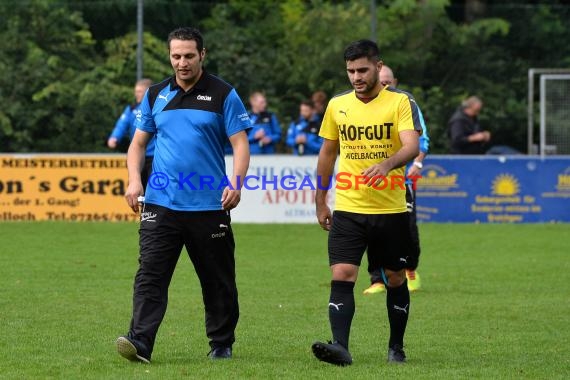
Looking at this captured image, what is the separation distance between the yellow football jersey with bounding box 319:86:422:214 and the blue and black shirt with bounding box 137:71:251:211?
2.02 feet

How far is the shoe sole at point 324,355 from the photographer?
7418 millimetres

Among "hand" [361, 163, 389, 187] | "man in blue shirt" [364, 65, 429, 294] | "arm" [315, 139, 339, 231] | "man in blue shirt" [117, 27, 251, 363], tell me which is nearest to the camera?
"hand" [361, 163, 389, 187]

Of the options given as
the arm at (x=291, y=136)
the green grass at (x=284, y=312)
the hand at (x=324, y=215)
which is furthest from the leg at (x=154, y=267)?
the arm at (x=291, y=136)

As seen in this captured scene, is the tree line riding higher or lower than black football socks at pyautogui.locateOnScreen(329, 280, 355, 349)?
higher

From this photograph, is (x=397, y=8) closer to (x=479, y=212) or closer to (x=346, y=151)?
(x=479, y=212)

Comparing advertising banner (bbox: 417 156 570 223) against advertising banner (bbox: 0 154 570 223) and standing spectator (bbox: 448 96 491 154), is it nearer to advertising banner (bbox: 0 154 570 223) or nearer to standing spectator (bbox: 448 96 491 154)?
advertising banner (bbox: 0 154 570 223)

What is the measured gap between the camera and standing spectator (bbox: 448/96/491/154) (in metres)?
21.6

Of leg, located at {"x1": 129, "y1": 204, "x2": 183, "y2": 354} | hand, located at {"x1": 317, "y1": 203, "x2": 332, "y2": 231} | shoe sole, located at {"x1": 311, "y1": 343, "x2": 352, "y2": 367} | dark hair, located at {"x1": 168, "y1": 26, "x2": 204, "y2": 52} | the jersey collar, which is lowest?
shoe sole, located at {"x1": 311, "y1": 343, "x2": 352, "y2": 367}

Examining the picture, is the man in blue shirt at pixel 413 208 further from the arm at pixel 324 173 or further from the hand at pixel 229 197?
the hand at pixel 229 197

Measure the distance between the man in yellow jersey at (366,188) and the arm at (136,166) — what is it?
113 centimetres

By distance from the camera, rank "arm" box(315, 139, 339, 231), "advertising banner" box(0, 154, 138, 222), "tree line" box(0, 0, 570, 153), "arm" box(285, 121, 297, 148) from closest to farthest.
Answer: "arm" box(315, 139, 339, 231) → "advertising banner" box(0, 154, 138, 222) → "arm" box(285, 121, 297, 148) → "tree line" box(0, 0, 570, 153)

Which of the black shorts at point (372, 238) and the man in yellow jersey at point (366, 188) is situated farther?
the black shorts at point (372, 238)

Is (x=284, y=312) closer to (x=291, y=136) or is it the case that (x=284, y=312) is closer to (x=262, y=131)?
(x=262, y=131)

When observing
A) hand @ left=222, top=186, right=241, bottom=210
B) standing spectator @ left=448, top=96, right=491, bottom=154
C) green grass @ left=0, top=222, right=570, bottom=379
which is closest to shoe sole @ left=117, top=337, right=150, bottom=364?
green grass @ left=0, top=222, right=570, bottom=379
